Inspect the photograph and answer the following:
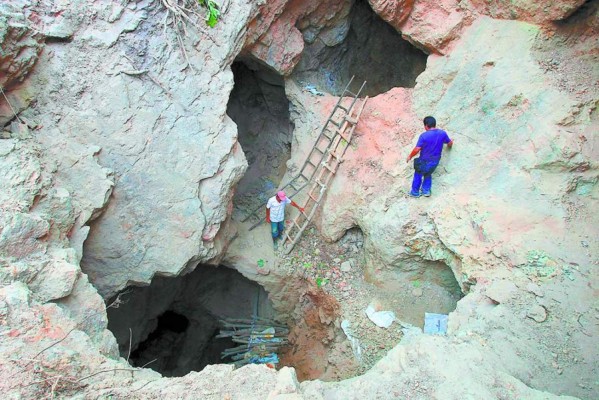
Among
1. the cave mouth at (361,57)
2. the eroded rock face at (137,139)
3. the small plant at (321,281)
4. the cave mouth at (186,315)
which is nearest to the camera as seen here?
the eroded rock face at (137,139)

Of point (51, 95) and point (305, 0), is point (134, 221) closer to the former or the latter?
point (51, 95)

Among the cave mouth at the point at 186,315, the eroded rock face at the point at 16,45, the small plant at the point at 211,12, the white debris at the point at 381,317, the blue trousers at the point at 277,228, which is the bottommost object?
the cave mouth at the point at 186,315

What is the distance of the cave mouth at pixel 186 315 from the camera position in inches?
289

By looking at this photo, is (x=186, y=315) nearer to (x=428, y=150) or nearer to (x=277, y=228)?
(x=277, y=228)

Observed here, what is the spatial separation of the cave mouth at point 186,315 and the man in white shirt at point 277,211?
130cm

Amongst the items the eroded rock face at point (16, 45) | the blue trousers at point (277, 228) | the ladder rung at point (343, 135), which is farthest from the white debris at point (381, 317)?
the eroded rock face at point (16, 45)

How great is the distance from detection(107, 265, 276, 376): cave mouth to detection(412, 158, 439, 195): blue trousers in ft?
10.4

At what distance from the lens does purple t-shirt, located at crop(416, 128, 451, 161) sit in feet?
16.7

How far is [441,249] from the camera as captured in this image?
5184 millimetres

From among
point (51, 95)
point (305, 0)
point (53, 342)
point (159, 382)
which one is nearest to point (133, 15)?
point (51, 95)

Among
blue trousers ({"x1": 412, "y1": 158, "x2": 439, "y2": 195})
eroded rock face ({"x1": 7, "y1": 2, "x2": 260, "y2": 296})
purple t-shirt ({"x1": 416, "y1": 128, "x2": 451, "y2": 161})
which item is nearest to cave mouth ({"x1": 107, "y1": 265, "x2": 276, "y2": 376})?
eroded rock face ({"x1": 7, "y1": 2, "x2": 260, "y2": 296})

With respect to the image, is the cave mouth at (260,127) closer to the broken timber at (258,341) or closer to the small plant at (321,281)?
the small plant at (321,281)

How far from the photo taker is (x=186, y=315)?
8.47 meters

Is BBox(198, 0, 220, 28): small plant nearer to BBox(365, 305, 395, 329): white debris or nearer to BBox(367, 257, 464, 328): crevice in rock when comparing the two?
BBox(367, 257, 464, 328): crevice in rock
